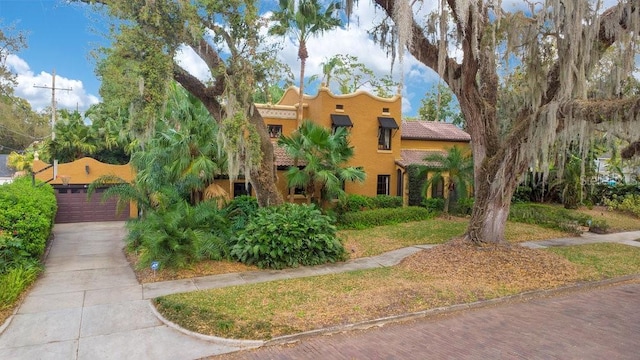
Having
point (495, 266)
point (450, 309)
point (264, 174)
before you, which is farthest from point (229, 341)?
point (495, 266)

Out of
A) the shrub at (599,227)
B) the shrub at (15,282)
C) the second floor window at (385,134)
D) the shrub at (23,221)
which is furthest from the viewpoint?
the second floor window at (385,134)

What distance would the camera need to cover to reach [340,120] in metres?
17.9

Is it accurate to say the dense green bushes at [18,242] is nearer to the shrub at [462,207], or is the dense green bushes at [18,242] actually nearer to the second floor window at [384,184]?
the second floor window at [384,184]

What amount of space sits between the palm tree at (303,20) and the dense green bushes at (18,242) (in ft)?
25.1

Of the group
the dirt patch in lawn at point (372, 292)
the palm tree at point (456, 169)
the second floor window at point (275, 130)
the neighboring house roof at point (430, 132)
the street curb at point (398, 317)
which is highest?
the neighboring house roof at point (430, 132)

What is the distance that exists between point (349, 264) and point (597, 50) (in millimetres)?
7877

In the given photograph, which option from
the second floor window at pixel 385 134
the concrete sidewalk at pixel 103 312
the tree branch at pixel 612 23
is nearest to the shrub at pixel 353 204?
the second floor window at pixel 385 134

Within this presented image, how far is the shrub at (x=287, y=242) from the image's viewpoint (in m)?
9.54

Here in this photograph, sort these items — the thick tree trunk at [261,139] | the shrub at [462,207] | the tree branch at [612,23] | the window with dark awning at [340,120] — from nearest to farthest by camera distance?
the tree branch at [612,23], the thick tree trunk at [261,139], the window with dark awning at [340,120], the shrub at [462,207]

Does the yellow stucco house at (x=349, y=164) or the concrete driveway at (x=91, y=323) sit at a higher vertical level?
the yellow stucco house at (x=349, y=164)

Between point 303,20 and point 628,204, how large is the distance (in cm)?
1817

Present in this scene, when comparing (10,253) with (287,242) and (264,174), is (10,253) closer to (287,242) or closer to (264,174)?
(287,242)

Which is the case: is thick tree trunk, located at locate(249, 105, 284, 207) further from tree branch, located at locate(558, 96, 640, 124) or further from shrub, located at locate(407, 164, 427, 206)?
shrub, located at locate(407, 164, 427, 206)

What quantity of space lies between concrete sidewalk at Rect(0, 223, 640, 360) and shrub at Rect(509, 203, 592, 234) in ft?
24.5
